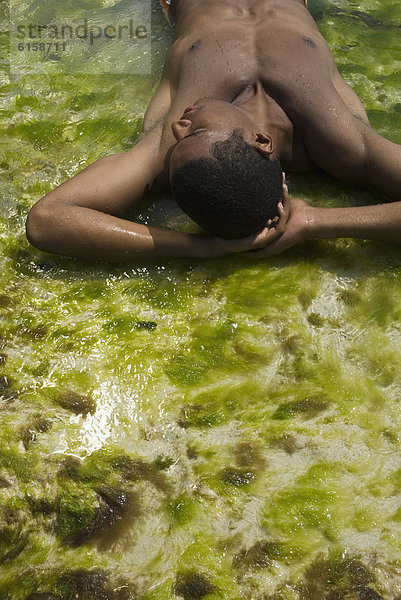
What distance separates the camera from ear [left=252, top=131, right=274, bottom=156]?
321cm

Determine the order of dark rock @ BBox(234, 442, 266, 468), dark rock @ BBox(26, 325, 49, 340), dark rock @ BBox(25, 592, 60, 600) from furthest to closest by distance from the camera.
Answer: dark rock @ BBox(26, 325, 49, 340) → dark rock @ BBox(234, 442, 266, 468) → dark rock @ BBox(25, 592, 60, 600)

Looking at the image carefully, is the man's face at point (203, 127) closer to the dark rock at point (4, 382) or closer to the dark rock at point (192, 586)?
the dark rock at point (4, 382)

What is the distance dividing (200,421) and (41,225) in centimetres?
148

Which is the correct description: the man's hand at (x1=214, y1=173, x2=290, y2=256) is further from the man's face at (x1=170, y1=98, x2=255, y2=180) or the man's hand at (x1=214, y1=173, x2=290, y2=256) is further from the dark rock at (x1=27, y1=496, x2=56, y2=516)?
the dark rock at (x1=27, y1=496, x2=56, y2=516)

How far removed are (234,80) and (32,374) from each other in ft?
7.05

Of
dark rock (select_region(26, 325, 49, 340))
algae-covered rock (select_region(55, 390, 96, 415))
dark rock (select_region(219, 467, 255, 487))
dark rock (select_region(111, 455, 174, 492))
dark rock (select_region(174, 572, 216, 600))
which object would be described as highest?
dark rock (select_region(26, 325, 49, 340))

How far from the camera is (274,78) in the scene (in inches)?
146

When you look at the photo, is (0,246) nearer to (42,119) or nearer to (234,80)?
(42,119)

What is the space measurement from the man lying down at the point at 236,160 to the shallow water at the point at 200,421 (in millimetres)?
196

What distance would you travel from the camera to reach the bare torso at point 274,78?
366 cm

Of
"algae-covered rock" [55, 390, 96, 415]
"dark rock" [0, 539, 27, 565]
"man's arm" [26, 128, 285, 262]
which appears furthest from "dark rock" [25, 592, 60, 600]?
"man's arm" [26, 128, 285, 262]

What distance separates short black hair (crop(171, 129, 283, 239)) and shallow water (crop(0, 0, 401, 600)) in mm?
438

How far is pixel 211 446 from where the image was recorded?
278 cm

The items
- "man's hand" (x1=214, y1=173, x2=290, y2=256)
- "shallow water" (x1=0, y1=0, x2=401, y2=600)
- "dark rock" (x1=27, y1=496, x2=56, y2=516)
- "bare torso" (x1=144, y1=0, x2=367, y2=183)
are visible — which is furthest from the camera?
"bare torso" (x1=144, y1=0, x2=367, y2=183)
